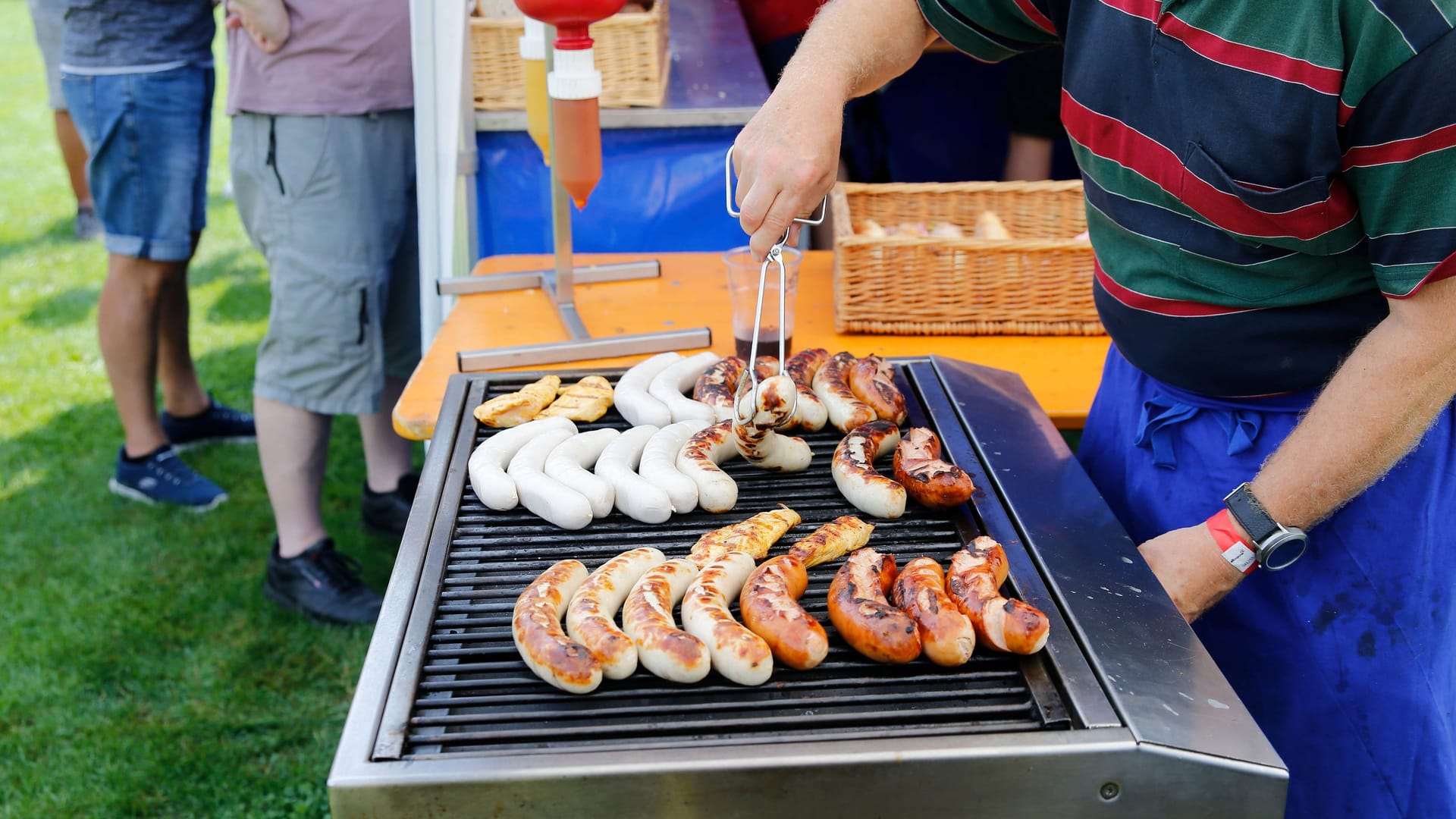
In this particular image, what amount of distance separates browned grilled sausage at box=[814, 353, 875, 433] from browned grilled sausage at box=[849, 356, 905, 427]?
19 millimetres

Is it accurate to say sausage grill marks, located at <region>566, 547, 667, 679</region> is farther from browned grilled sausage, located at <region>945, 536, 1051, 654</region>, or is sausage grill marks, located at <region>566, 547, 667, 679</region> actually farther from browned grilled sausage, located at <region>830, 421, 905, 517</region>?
browned grilled sausage, located at <region>945, 536, 1051, 654</region>

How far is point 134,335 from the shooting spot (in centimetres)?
500

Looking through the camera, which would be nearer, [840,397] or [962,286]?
[840,397]

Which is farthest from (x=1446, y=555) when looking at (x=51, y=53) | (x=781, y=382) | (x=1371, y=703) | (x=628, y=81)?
(x=51, y=53)

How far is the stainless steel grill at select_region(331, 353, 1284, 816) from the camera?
1.37 meters

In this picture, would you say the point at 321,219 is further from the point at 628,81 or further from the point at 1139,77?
the point at 1139,77

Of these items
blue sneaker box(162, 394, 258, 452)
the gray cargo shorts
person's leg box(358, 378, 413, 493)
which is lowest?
blue sneaker box(162, 394, 258, 452)

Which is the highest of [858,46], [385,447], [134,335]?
[858,46]

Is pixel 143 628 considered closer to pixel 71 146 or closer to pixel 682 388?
pixel 682 388

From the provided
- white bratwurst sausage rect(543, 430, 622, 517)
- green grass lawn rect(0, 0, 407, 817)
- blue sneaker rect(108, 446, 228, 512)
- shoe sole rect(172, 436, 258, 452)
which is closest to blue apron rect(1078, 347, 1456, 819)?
white bratwurst sausage rect(543, 430, 622, 517)

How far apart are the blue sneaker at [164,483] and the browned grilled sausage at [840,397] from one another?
3930mm

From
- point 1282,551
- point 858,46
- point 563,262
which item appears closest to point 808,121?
point 858,46

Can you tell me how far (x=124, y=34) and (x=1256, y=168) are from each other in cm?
452

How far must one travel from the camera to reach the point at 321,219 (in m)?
4.09
